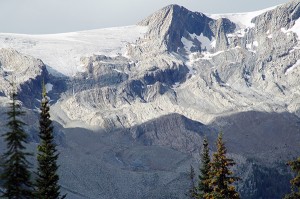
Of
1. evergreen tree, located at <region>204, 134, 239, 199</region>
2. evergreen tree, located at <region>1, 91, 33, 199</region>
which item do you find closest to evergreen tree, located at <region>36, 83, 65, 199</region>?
evergreen tree, located at <region>1, 91, 33, 199</region>

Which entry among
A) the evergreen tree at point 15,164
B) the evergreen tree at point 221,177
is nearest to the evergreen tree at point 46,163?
the evergreen tree at point 15,164

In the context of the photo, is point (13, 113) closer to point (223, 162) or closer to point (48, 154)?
point (48, 154)

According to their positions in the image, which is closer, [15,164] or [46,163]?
[15,164]

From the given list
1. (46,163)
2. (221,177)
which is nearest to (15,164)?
(46,163)

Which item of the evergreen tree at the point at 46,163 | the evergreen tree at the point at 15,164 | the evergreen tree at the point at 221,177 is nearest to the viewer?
the evergreen tree at the point at 15,164

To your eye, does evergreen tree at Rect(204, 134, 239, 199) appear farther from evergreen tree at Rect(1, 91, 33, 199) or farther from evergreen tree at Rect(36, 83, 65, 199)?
evergreen tree at Rect(1, 91, 33, 199)

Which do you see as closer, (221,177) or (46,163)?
(46,163)

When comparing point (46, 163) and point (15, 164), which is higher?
point (46, 163)

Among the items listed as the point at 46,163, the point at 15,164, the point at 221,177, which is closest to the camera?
the point at 15,164

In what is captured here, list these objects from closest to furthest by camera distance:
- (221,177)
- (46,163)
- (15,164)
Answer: (15,164), (46,163), (221,177)

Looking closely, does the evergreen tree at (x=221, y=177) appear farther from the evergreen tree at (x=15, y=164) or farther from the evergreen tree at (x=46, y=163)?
the evergreen tree at (x=15, y=164)

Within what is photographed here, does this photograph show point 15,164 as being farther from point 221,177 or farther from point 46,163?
point 221,177
